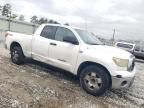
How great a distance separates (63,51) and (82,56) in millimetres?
677

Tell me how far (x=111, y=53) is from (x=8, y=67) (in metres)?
3.77

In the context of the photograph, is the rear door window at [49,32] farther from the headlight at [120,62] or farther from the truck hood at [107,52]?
the headlight at [120,62]

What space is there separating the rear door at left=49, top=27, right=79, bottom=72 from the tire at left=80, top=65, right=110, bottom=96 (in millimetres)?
508

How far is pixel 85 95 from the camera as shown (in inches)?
213

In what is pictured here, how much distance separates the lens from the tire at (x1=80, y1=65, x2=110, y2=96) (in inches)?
207

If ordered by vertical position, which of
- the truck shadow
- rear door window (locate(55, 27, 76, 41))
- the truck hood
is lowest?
the truck shadow

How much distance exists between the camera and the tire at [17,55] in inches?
304

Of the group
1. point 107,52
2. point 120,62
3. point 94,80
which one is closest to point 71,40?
point 107,52

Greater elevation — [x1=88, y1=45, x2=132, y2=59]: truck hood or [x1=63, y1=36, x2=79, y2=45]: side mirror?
[x1=63, y1=36, x2=79, y2=45]: side mirror

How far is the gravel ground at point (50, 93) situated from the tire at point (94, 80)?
17cm

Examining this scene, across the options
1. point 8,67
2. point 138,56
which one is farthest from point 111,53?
point 138,56

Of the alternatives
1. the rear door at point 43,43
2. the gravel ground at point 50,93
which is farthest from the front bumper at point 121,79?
the rear door at point 43,43

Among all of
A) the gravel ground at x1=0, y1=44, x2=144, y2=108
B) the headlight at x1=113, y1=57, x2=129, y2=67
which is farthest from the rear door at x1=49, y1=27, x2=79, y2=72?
the headlight at x1=113, y1=57, x2=129, y2=67

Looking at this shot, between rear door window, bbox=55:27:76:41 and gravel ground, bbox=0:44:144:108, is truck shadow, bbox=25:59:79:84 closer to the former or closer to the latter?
gravel ground, bbox=0:44:144:108
